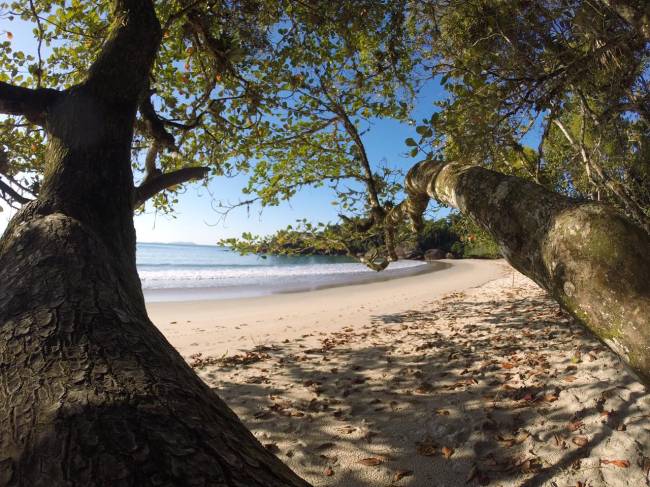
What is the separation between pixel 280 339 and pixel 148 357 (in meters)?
7.92

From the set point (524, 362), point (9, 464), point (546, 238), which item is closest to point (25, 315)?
point (9, 464)

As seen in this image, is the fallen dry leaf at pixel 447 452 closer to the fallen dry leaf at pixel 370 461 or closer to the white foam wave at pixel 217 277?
the fallen dry leaf at pixel 370 461

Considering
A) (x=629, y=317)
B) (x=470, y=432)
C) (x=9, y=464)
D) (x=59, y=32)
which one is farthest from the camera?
(x=59, y=32)

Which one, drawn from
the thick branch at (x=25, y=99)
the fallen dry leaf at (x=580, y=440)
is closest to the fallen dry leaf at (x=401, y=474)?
the fallen dry leaf at (x=580, y=440)

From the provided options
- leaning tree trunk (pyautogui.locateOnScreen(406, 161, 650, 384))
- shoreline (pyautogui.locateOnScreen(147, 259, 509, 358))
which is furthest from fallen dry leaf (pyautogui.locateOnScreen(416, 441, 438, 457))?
shoreline (pyautogui.locateOnScreen(147, 259, 509, 358))

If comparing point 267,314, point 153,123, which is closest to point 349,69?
point 153,123

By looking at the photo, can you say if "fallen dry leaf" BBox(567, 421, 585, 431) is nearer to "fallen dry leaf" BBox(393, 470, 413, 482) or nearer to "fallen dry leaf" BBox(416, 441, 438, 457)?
"fallen dry leaf" BBox(416, 441, 438, 457)

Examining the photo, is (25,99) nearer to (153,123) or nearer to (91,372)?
(153,123)

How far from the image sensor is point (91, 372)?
4.00 feet

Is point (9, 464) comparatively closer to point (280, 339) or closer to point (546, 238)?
point (546, 238)

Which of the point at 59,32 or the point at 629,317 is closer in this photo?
the point at 629,317

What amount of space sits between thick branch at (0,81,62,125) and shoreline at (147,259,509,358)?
19.7ft

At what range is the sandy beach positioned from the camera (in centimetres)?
322

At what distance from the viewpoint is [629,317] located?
1.19 meters
